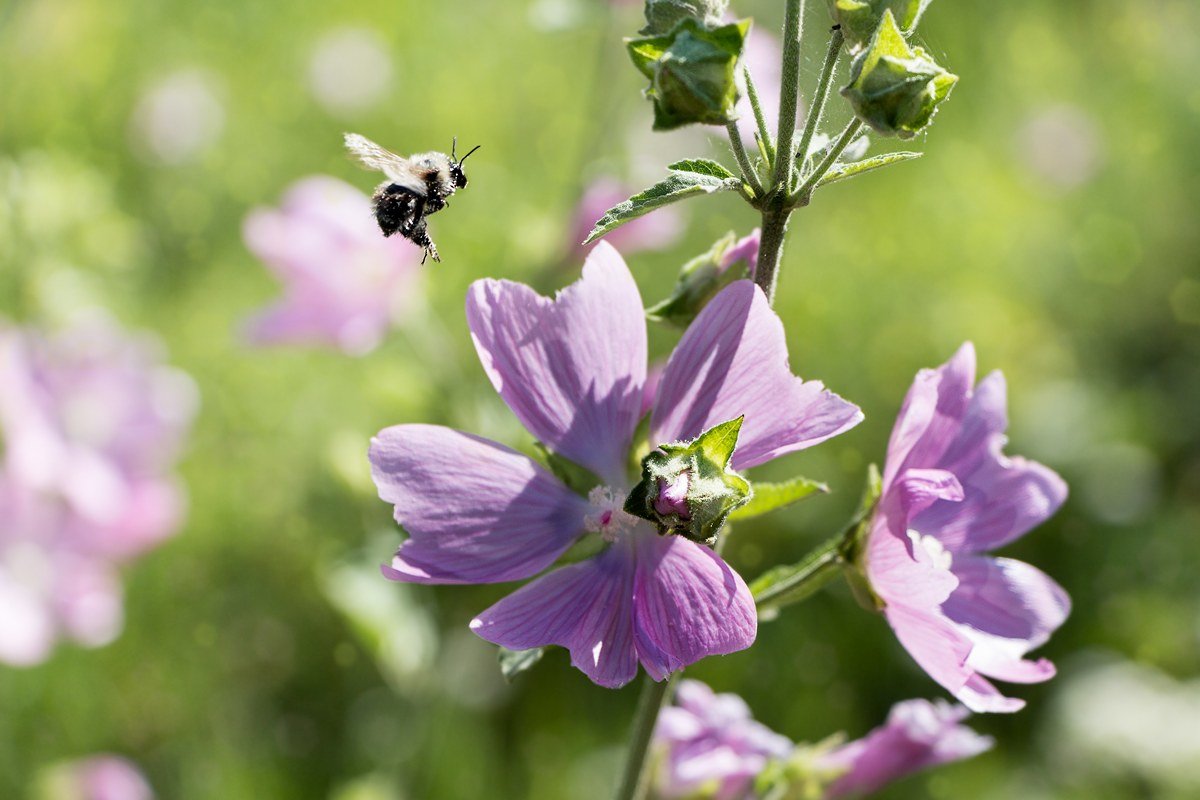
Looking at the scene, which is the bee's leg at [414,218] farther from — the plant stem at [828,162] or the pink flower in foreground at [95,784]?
the pink flower in foreground at [95,784]

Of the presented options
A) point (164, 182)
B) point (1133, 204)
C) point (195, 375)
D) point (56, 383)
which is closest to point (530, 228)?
point (56, 383)

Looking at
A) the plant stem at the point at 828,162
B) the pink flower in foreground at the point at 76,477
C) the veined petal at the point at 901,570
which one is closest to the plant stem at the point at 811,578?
the veined petal at the point at 901,570

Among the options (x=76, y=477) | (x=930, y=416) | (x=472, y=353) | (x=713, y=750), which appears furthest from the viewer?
(x=472, y=353)

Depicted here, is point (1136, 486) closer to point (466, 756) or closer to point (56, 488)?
point (466, 756)

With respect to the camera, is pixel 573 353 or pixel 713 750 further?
pixel 713 750

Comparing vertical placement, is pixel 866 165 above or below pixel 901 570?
above

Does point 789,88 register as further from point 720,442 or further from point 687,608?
point 687,608

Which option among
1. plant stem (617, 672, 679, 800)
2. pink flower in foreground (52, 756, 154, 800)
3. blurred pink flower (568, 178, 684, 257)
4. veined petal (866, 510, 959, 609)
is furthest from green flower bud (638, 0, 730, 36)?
pink flower in foreground (52, 756, 154, 800)

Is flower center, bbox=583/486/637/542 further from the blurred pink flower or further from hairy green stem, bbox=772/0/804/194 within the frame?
the blurred pink flower

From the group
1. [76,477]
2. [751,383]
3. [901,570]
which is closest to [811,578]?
[901,570]
